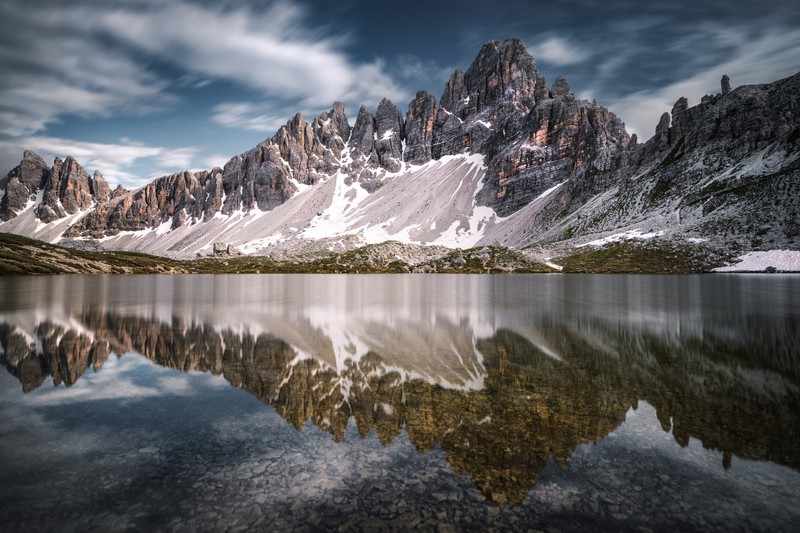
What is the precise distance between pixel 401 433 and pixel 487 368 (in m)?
8.20

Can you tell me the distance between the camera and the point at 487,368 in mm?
19453

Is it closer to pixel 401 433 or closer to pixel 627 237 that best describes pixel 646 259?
pixel 627 237

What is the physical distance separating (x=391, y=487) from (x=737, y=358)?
20479mm

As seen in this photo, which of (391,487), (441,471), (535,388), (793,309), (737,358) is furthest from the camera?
(793,309)

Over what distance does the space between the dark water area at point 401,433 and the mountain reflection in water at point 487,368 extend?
11cm

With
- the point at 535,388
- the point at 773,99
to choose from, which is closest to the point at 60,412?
the point at 535,388

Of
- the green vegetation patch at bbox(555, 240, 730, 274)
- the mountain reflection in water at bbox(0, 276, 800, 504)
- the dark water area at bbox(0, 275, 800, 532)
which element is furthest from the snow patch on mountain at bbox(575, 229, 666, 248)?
the dark water area at bbox(0, 275, 800, 532)

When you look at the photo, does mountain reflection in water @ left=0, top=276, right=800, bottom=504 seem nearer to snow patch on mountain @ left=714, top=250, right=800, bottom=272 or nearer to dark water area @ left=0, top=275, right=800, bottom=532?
dark water area @ left=0, top=275, right=800, bottom=532

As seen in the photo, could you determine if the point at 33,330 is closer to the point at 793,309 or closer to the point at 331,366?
the point at 331,366

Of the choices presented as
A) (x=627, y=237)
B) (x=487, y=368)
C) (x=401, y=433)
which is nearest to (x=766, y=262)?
(x=627, y=237)

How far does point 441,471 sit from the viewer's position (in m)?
9.93

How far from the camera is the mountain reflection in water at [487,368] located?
39.3 ft

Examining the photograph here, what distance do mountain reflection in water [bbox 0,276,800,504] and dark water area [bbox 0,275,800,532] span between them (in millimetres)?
110

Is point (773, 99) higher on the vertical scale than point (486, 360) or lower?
higher
